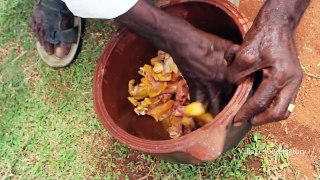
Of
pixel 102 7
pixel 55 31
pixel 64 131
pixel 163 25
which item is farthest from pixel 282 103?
pixel 55 31

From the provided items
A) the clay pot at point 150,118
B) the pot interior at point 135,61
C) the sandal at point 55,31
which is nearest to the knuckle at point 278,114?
the clay pot at point 150,118

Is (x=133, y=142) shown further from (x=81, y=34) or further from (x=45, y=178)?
(x=81, y=34)

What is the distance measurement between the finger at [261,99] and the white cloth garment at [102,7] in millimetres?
464

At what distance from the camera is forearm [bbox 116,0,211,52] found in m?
1.57

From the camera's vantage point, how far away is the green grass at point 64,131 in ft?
6.64

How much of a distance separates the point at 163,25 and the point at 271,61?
0.36 m

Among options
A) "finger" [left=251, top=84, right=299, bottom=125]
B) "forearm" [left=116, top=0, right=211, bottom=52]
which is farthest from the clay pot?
"forearm" [left=116, top=0, right=211, bottom=52]

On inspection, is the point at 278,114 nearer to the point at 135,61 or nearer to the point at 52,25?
the point at 135,61

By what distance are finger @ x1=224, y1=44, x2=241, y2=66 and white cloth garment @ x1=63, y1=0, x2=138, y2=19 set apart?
0.33 metres

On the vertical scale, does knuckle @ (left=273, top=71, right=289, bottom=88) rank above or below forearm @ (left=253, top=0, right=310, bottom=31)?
below

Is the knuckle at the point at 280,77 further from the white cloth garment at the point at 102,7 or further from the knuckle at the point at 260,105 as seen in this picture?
the white cloth garment at the point at 102,7

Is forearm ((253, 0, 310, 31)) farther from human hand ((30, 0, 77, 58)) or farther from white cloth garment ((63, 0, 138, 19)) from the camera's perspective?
human hand ((30, 0, 77, 58))

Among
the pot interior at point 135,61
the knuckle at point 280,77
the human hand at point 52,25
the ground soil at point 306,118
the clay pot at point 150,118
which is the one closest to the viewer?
the knuckle at point 280,77

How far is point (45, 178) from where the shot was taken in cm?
217
